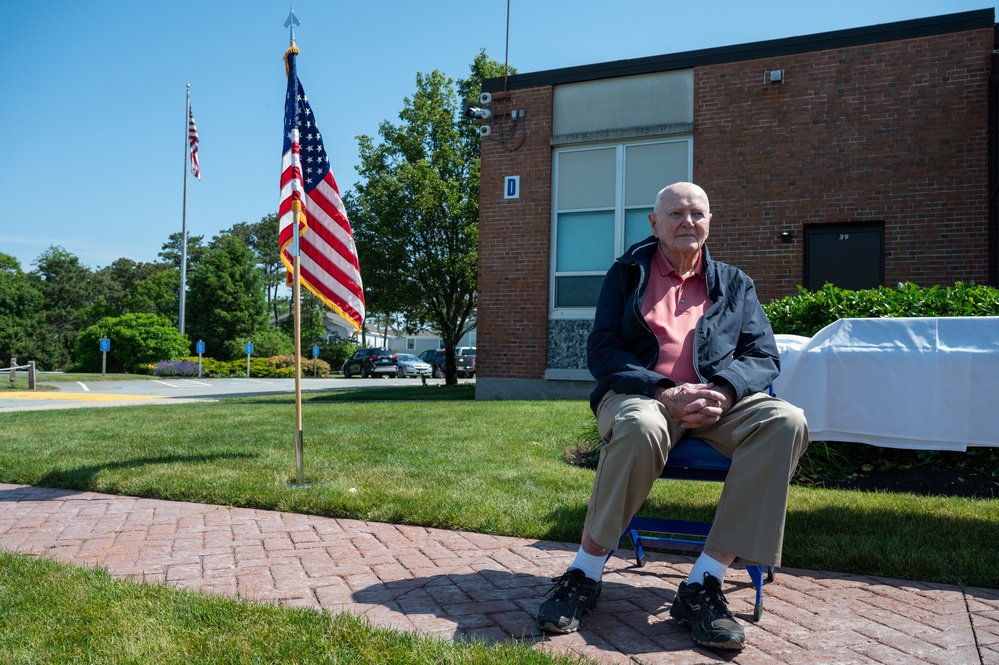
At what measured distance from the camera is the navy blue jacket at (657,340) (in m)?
3.09

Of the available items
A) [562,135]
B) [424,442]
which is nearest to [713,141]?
[562,135]

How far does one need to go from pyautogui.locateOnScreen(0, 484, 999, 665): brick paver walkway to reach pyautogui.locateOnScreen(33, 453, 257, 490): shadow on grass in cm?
99

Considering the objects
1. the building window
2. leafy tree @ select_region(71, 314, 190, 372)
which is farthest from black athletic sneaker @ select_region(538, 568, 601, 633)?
leafy tree @ select_region(71, 314, 190, 372)

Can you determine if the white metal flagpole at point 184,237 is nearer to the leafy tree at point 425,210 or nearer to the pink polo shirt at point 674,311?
the leafy tree at point 425,210

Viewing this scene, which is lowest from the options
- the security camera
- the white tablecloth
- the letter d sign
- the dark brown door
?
the white tablecloth

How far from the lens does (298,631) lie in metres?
2.54

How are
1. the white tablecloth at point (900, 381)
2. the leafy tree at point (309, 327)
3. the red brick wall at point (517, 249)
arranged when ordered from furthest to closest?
1. the leafy tree at point (309, 327)
2. the red brick wall at point (517, 249)
3. the white tablecloth at point (900, 381)

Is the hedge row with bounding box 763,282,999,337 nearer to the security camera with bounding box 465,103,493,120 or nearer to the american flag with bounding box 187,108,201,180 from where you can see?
the security camera with bounding box 465,103,493,120

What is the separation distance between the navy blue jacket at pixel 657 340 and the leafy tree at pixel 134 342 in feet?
119

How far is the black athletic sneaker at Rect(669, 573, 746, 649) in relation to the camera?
2.51 meters

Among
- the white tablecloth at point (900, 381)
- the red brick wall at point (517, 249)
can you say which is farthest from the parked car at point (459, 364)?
the white tablecloth at point (900, 381)

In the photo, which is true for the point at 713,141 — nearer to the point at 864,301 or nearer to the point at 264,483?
the point at 864,301

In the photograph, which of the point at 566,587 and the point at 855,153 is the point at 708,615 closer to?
the point at 566,587

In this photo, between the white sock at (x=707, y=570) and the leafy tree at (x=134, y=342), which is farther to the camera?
the leafy tree at (x=134, y=342)
